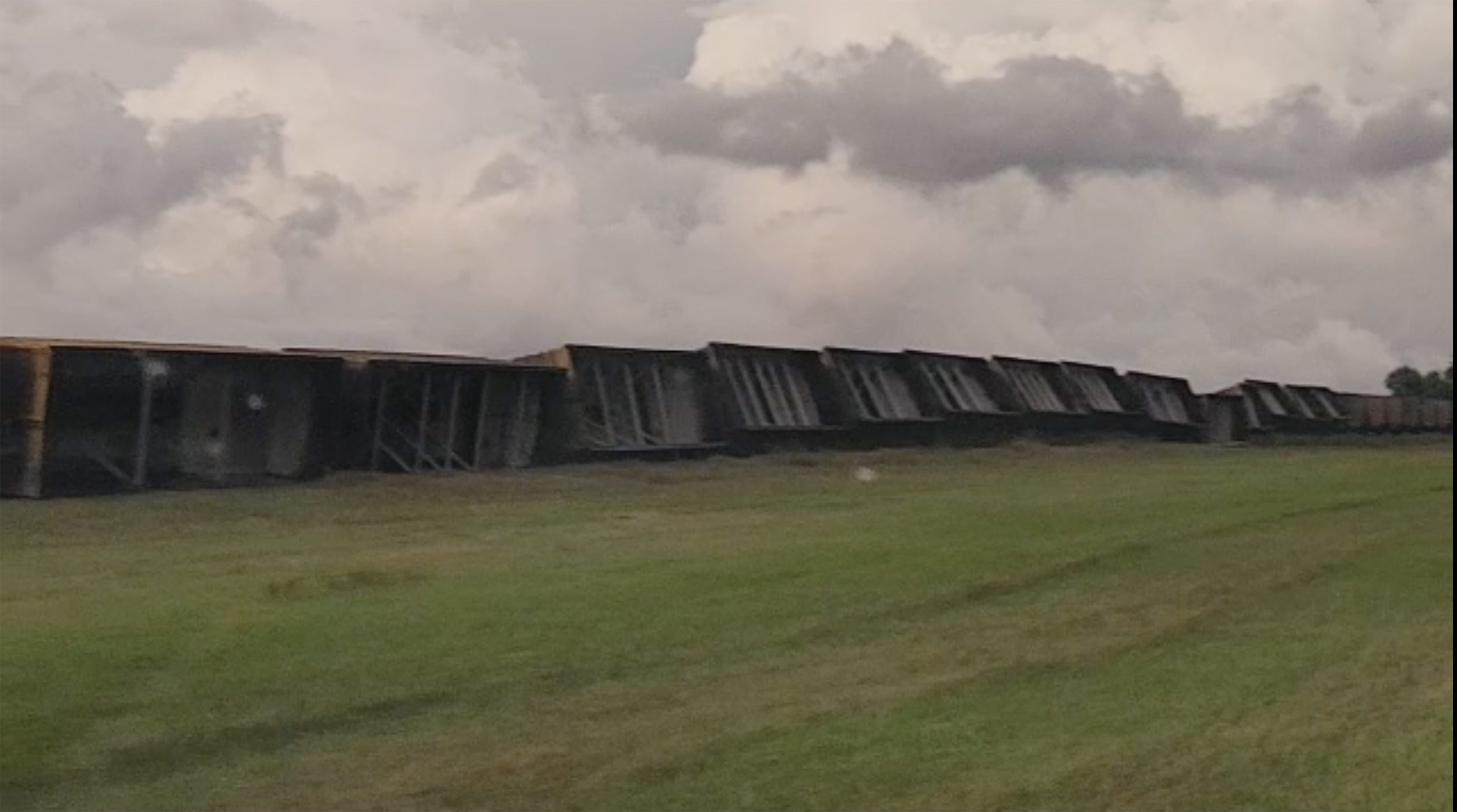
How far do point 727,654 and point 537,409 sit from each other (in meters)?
8.25

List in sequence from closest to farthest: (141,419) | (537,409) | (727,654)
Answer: (727,654), (141,419), (537,409)

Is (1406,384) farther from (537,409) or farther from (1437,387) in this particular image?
(537,409)

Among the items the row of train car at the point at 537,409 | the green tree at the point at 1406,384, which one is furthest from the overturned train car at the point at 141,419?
the green tree at the point at 1406,384

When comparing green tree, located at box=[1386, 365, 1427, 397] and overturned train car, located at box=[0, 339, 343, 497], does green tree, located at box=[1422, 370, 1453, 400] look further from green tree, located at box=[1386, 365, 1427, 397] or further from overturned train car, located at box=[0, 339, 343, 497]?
overturned train car, located at box=[0, 339, 343, 497]

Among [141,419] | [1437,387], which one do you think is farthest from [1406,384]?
[141,419]

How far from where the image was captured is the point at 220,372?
43.8ft

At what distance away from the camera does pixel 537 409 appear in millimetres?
17109

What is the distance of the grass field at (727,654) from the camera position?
7465mm

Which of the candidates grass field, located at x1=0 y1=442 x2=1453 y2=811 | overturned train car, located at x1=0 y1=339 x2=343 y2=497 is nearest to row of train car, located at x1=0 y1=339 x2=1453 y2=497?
overturned train car, located at x1=0 y1=339 x2=343 y2=497

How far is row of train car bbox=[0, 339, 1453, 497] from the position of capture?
40.7ft

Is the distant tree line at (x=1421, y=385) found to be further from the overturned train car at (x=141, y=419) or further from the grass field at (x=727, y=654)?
the overturned train car at (x=141, y=419)

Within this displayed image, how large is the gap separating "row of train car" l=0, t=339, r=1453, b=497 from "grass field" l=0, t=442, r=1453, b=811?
0.67 meters

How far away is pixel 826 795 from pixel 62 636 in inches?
153

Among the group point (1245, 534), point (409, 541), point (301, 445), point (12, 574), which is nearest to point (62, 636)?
point (12, 574)
